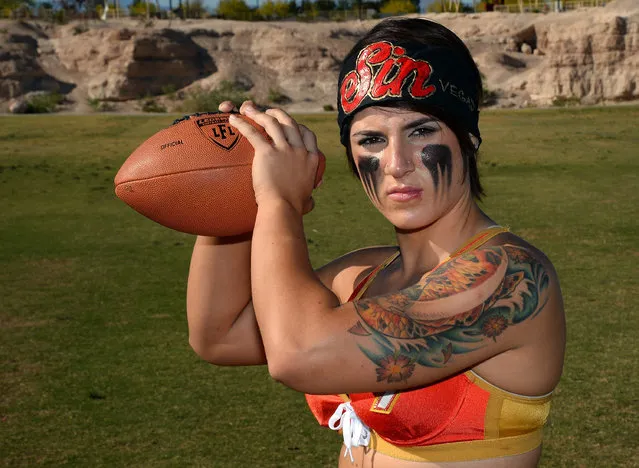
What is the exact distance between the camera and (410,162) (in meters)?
2.26

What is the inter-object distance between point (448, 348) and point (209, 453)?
149 inches

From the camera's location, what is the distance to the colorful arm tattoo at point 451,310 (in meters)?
1.97

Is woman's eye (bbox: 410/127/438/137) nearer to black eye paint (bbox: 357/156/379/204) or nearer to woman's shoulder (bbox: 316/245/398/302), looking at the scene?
black eye paint (bbox: 357/156/379/204)

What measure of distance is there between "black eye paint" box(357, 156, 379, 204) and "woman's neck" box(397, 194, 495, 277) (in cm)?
20

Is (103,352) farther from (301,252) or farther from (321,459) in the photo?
(301,252)

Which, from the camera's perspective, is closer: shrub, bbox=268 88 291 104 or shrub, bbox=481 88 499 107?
shrub, bbox=481 88 499 107

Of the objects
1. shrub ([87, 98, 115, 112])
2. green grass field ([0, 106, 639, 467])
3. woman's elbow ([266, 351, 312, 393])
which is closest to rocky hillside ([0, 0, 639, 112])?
shrub ([87, 98, 115, 112])

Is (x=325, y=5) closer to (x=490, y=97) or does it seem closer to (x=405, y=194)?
(x=490, y=97)

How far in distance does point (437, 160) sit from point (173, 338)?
5789mm

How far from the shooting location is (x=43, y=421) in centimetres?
600

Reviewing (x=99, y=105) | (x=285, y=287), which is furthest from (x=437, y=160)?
(x=99, y=105)

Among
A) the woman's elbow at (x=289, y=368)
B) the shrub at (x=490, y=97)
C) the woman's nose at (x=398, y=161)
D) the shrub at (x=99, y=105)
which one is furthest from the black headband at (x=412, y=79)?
the shrub at (x=99, y=105)

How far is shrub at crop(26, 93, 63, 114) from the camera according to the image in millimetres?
49463

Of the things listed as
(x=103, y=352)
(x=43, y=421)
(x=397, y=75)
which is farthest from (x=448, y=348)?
(x=103, y=352)
